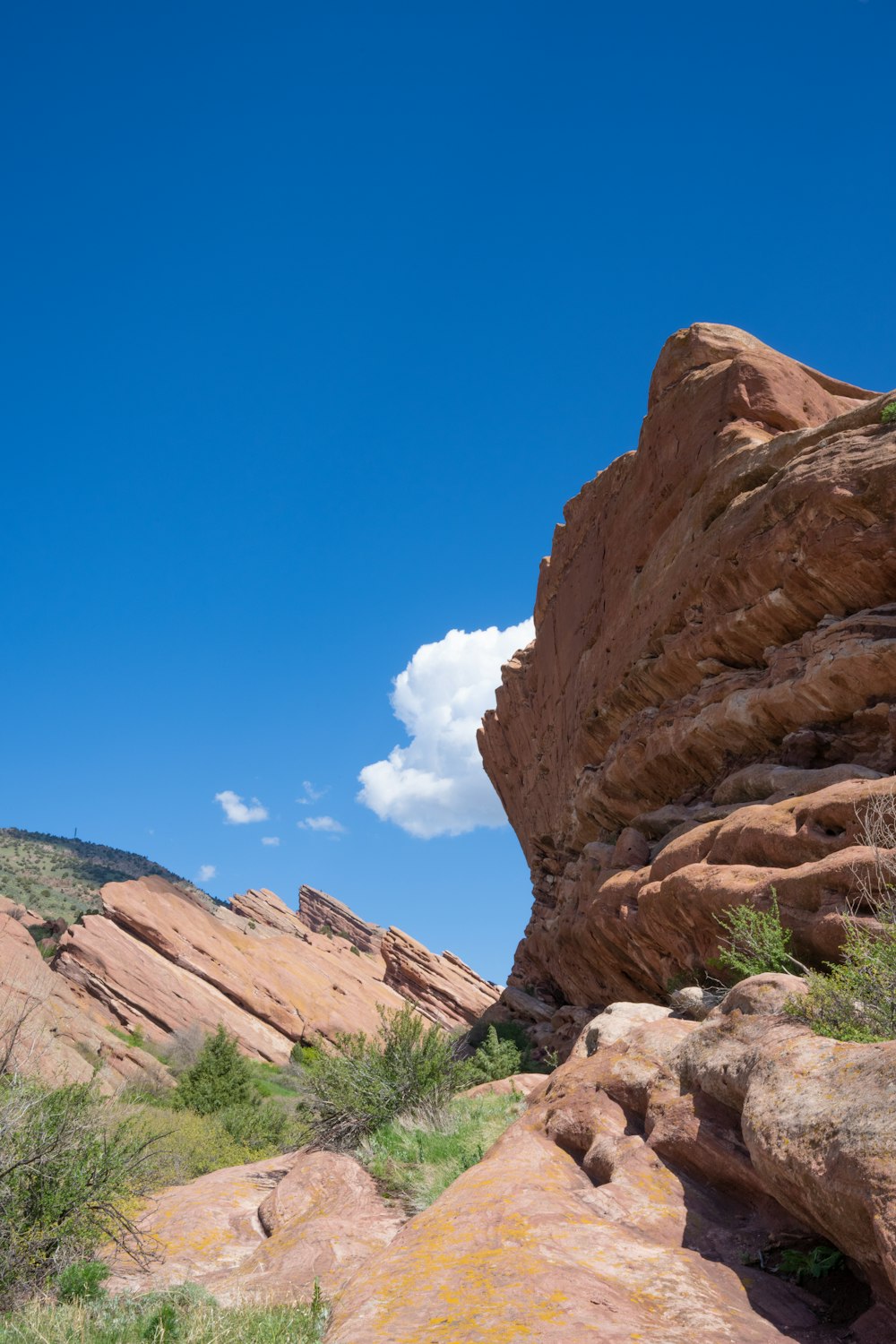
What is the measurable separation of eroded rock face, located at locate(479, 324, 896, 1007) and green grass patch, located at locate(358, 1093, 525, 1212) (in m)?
4.66

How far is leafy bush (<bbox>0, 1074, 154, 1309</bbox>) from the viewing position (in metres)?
8.57

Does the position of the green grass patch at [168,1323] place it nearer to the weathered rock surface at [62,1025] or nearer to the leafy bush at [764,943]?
the leafy bush at [764,943]

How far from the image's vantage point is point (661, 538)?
68.3ft

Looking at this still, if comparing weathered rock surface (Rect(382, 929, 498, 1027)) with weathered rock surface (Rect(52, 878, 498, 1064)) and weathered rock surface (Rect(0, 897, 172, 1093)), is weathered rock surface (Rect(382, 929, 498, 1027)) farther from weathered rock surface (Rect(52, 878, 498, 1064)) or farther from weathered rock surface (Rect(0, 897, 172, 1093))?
weathered rock surface (Rect(0, 897, 172, 1093))

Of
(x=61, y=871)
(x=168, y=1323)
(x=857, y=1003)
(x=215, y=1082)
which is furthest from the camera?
(x=61, y=871)

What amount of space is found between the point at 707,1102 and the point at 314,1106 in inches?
398

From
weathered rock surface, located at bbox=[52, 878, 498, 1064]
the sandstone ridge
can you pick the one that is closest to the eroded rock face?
the sandstone ridge

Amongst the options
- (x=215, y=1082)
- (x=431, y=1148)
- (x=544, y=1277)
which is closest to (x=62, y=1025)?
(x=215, y=1082)

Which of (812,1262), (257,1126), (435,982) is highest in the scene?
(435,982)

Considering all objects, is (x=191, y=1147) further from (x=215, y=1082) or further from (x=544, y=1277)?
(x=544, y=1277)

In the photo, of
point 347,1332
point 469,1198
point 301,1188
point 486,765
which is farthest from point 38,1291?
point 486,765

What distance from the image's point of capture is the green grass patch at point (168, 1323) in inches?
197

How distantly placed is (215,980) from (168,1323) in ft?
136

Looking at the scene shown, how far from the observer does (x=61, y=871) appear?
232ft
